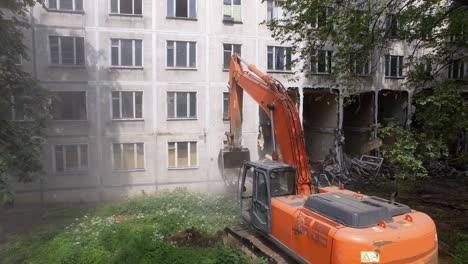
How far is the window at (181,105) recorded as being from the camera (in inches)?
683

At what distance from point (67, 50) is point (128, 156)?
5.98 meters

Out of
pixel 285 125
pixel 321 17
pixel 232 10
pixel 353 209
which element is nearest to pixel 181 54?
pixel 232 10

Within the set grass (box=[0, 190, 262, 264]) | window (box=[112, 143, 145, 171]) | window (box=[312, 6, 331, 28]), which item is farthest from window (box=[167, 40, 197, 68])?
window (box=[312, 6, 331, 28])

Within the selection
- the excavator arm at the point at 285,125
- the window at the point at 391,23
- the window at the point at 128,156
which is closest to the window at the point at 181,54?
the window at the point at 128,156

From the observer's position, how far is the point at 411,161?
910cm

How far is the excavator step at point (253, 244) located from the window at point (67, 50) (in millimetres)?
12168

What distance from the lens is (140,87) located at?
1680 centimetres

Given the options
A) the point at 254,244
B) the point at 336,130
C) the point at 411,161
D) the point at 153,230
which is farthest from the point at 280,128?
the point at 336,130

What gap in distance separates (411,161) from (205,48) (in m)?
12.1

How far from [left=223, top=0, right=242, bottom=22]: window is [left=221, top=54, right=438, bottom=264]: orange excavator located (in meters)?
10.4

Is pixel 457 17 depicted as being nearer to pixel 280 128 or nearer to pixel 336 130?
pixel 280 128

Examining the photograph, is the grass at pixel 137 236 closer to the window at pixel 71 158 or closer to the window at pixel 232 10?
the window at pixel 71 158

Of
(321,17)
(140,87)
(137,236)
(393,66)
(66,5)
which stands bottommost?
(137,236)

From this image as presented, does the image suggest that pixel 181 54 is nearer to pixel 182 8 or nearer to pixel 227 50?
pixel 182 8
